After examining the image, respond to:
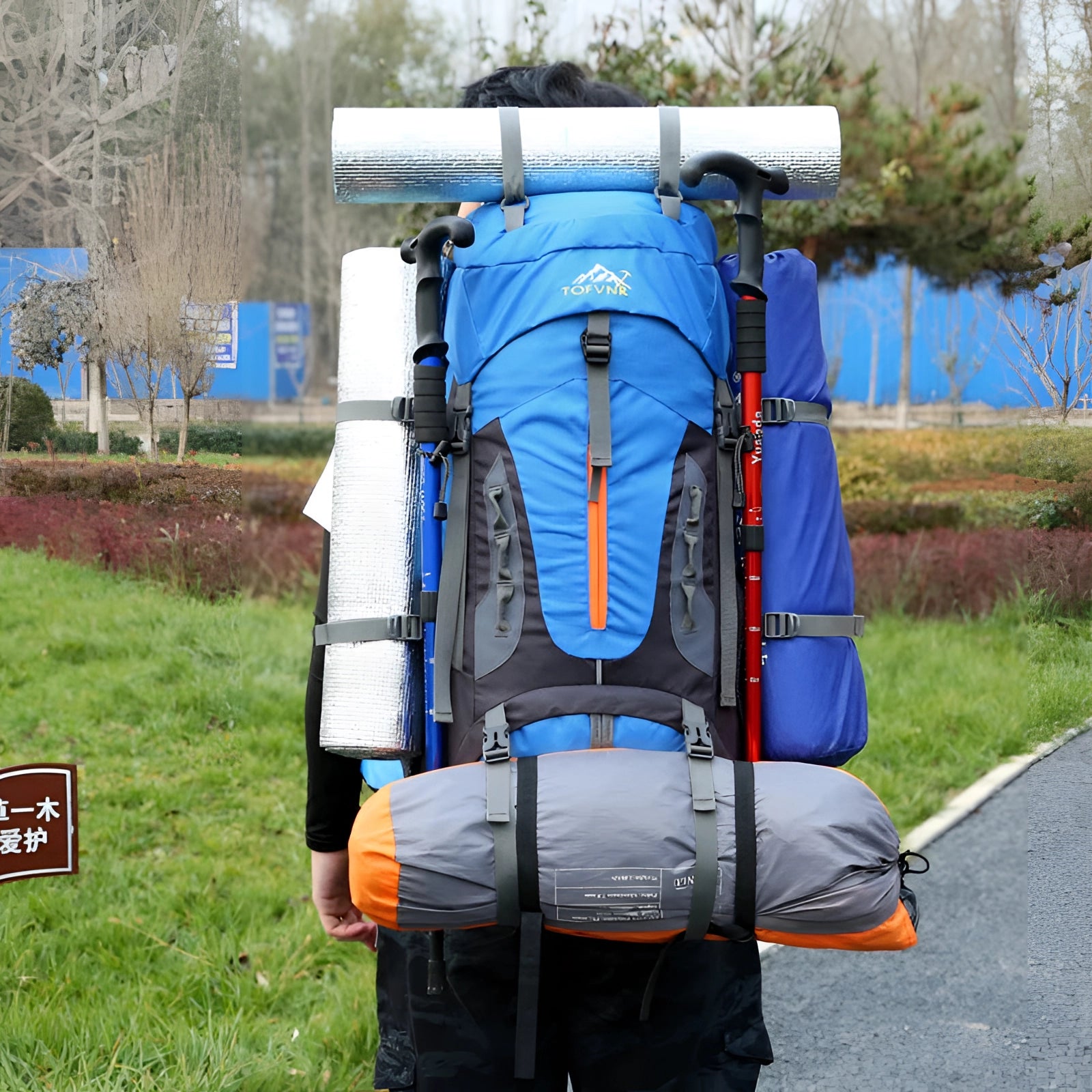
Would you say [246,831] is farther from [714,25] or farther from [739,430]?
[714,25]

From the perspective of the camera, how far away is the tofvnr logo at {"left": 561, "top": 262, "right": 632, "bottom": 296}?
1.63 metres

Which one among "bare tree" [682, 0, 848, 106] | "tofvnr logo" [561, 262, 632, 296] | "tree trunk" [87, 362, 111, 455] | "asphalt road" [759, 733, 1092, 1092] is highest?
"bare tree" [682, 0, 848, 106]

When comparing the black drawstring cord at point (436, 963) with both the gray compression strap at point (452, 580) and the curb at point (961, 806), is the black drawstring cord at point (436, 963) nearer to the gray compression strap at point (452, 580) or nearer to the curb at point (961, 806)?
the gray compression strap at point (452, 580)

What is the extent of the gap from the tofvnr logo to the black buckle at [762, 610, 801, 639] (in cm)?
52

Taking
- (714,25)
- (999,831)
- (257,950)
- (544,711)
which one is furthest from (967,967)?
(714,25)

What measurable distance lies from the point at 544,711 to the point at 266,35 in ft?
38.0

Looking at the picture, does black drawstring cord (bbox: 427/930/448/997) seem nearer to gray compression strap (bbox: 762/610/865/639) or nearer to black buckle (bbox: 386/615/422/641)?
black buckle (bbox: 386/615/422/641)

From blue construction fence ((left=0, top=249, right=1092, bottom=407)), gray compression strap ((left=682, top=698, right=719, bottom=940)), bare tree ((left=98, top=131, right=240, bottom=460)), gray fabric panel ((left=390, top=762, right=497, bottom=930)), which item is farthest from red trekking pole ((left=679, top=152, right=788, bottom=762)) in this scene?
blue construction fence ((left=0, top=249, right=1092, bottom=407))

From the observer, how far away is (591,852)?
1490 mm

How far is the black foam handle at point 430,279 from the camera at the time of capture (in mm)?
1684

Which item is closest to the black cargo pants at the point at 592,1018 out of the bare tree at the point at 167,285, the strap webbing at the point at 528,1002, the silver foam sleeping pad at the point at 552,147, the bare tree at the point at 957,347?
the strap webbing at the point at 528,1002

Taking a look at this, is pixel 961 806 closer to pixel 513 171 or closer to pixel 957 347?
pixel 513 171

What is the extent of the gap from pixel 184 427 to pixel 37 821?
1063 millimetres

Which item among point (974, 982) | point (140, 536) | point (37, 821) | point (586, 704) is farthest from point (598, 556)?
point (974, 982)
